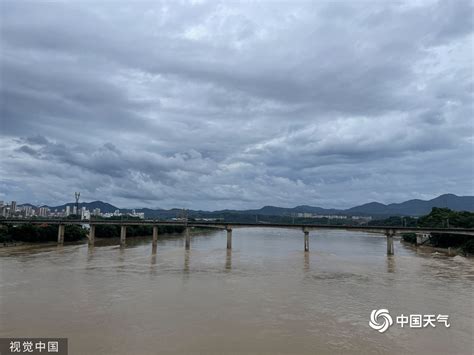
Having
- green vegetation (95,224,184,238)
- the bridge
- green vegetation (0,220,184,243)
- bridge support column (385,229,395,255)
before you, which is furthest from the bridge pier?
green vegetation (0,220,184,243)

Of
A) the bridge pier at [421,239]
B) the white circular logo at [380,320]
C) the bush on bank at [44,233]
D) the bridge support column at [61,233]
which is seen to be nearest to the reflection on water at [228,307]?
the white circular logo at [380,320]

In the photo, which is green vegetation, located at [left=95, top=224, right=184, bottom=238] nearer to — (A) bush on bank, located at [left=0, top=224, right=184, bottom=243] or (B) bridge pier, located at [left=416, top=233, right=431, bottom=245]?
(A) bush on bank, located at [left=0, top=224, right=184, bottom=243]

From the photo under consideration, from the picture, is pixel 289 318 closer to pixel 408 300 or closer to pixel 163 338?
pixel 163 338

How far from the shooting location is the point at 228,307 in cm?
1969

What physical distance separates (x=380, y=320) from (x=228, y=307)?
753 centimetres

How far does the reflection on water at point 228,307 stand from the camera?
46.4 feet

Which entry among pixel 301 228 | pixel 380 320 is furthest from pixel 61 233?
pixel 380 320

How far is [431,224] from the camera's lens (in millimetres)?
76250

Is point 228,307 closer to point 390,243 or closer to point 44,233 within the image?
point 390,243

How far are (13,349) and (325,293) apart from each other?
17.6 meters

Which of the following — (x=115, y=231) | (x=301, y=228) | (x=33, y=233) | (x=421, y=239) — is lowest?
Result: (x=421, y=239)

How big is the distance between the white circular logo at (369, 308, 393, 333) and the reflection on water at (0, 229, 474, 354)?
15.9 inches

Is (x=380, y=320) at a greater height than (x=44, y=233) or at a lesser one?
lesser

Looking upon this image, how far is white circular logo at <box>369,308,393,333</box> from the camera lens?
638 inches
